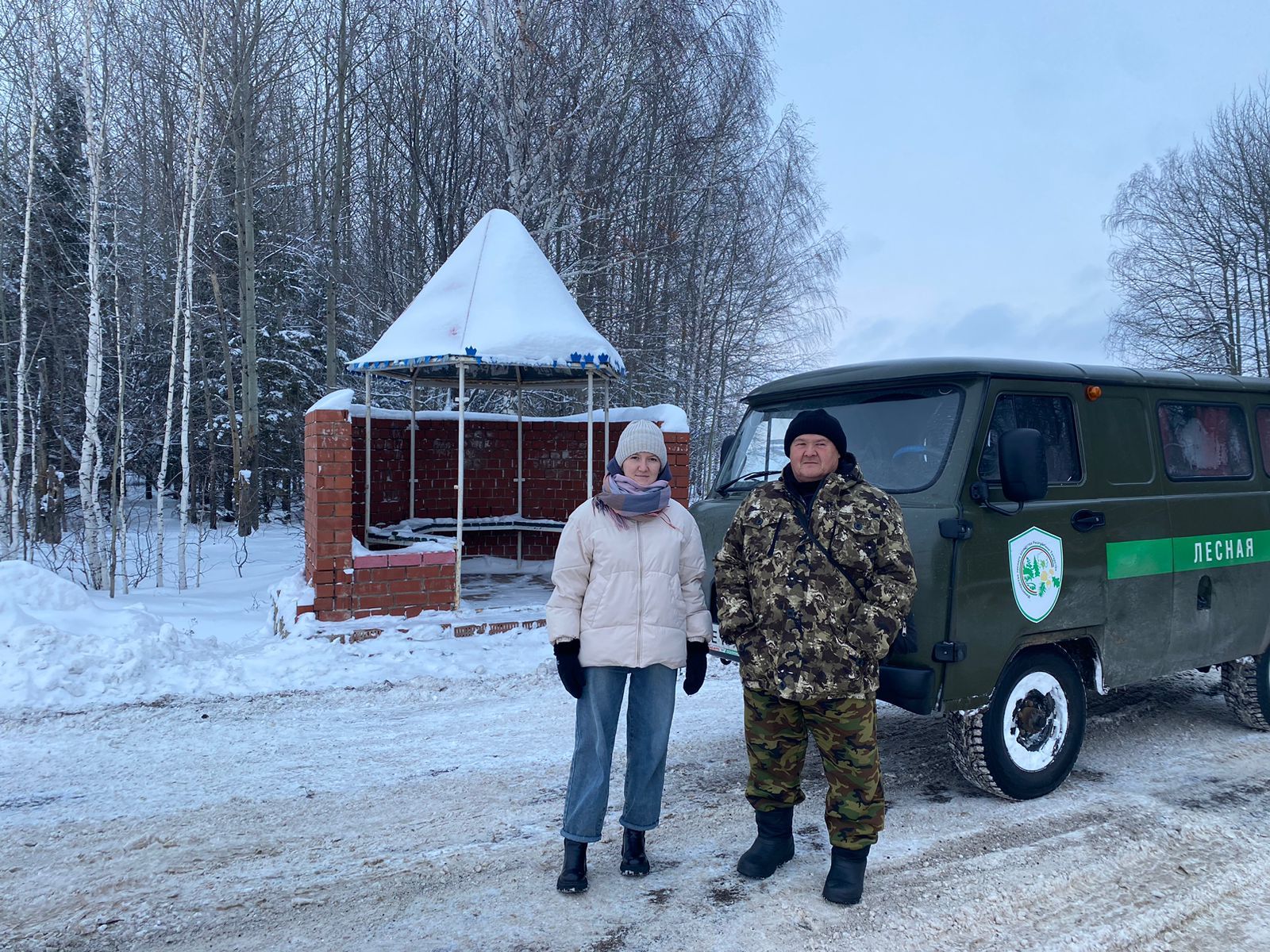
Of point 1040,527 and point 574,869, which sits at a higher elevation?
point 1040,527

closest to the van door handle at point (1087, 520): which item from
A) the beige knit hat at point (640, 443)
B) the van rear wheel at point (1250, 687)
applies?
the van rear wheel at point (1250, 687)

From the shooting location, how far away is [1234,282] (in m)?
25.2

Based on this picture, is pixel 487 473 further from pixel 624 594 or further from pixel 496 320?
pixel 624 594

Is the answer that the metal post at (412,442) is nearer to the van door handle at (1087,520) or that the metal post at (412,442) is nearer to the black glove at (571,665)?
the black glove at (571,665)

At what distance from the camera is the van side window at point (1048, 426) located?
412cm

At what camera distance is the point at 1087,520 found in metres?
4.31

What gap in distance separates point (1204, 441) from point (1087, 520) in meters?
1.40

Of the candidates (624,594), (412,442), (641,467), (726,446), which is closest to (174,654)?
(726,446)

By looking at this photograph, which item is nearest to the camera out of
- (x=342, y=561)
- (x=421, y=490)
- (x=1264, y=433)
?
(x=1264, y=433)

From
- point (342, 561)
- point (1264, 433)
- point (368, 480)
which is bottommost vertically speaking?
point (342, 561)

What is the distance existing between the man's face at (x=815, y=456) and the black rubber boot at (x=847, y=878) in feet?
4.57

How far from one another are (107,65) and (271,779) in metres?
9.01

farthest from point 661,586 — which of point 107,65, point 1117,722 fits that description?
point 107,65

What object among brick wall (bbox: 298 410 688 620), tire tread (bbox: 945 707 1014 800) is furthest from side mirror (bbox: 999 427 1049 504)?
brick wall (bbox: 298 410 688 620)
